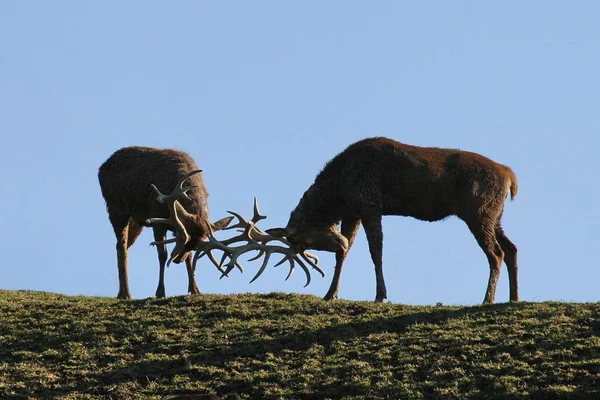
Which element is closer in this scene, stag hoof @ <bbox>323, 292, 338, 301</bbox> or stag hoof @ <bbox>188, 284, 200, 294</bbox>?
stag hoof @ <bbox>323, 292, 338, 301</bbox>

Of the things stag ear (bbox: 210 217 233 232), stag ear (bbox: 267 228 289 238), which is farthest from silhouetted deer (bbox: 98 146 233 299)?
stag ear (bbox: 267 228 289 238)

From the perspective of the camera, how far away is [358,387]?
1589cm

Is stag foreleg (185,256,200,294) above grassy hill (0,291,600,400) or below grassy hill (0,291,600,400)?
above

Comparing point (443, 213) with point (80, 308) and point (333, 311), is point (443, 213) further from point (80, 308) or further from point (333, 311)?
point (80, 308)

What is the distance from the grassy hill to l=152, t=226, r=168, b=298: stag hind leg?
137 centimetres

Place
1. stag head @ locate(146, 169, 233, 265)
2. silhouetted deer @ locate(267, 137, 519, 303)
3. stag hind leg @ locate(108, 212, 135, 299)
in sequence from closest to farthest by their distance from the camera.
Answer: silhouetted deer @ locate(267, 137, 519, 303)
stag head @ locate(146, 169, 233, 265)
stag hind leg @ locate(108, 212, 135, 299)

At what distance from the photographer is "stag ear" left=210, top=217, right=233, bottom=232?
890 inches

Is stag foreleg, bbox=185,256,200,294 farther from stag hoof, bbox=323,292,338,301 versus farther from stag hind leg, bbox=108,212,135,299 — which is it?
stag hoof, bbox=323,292,338,301

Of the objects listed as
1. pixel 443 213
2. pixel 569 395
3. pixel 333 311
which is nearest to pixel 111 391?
pixel 333 311

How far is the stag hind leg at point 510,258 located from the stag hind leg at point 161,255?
21.5 feet

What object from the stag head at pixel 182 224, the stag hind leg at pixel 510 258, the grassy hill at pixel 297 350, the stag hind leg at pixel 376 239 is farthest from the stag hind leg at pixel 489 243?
the stag head at pixel 182 224

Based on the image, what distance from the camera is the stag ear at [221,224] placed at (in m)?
22.6

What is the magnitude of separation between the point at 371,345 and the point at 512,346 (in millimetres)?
2162

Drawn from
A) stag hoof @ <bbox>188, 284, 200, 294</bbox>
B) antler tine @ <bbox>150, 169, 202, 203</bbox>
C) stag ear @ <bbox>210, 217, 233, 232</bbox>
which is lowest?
stag hoof @ <bbox>188, 284, 200, 294</bbox>
